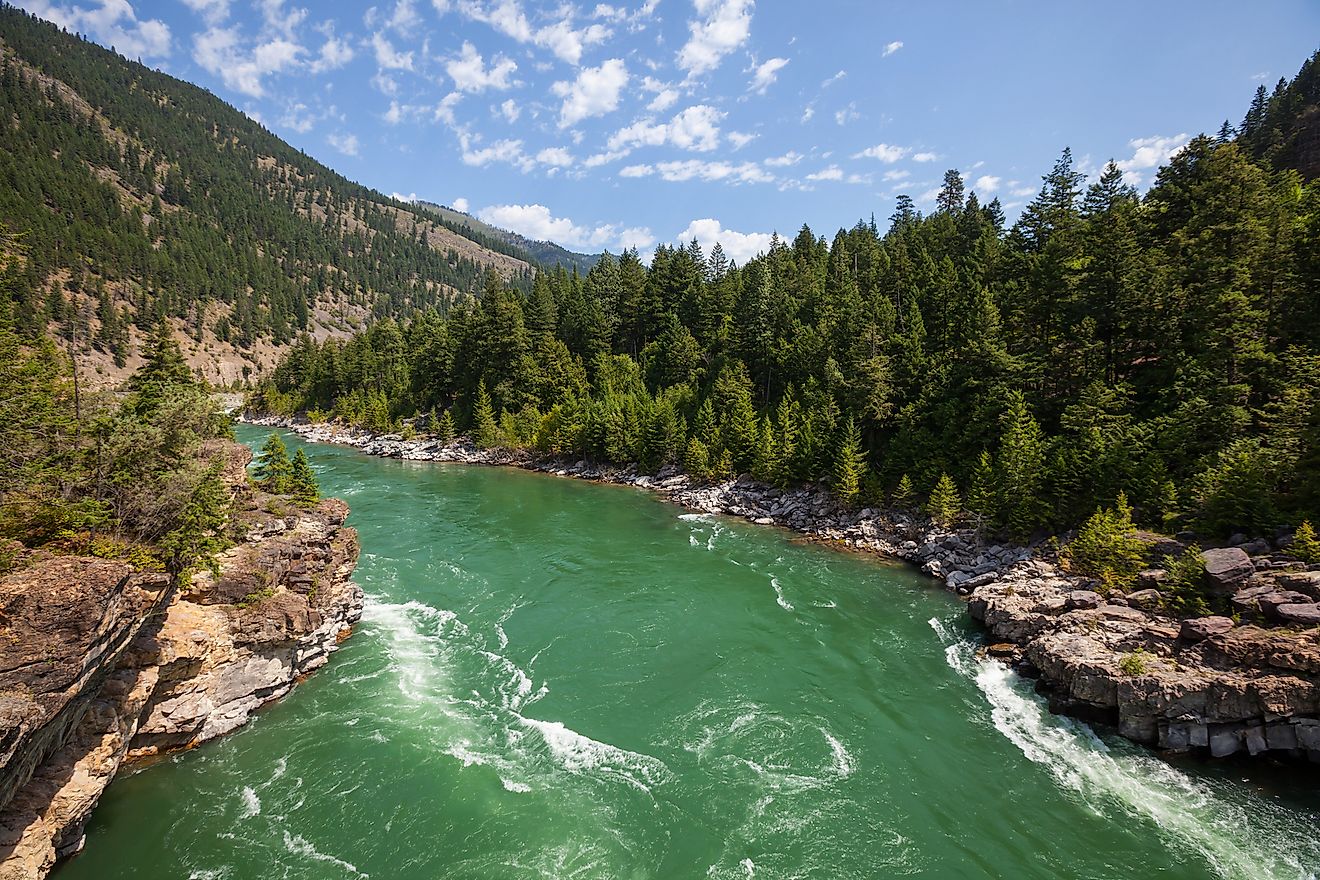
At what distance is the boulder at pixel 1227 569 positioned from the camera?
17562mm

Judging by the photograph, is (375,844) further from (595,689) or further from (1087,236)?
(1087,236)

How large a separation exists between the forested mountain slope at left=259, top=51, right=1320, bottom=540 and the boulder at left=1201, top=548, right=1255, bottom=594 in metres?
2.67

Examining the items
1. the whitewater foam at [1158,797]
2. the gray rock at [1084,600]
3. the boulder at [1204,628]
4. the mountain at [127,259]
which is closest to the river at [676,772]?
the whitewater foam at [1158,797]

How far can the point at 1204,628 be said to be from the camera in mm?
16359

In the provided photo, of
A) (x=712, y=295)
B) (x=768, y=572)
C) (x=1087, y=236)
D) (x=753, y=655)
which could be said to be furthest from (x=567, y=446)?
(x=1087, y=236)

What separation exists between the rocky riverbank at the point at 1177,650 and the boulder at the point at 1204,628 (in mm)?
32

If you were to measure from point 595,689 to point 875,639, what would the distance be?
1090 cm

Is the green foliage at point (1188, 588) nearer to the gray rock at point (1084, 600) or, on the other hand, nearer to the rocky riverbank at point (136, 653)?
the gray rock at point (1084, 600)

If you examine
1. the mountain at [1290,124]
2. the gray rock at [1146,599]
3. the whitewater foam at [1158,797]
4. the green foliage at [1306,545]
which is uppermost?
the mountain at [1290,124]

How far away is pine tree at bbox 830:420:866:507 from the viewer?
116 ft

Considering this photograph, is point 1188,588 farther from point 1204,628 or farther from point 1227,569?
point 1204,628

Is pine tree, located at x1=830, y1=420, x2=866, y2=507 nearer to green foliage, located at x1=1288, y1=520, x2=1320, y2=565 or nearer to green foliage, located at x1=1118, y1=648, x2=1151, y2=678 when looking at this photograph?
green foliage, located at x1=1118, y1=648, x2=1151, y2=678

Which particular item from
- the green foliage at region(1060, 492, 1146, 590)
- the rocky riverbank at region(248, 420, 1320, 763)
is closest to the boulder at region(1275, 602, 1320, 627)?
the rocky riverbank at region(248, 420, 1320, 763)

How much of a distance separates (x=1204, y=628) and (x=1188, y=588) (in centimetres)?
251
